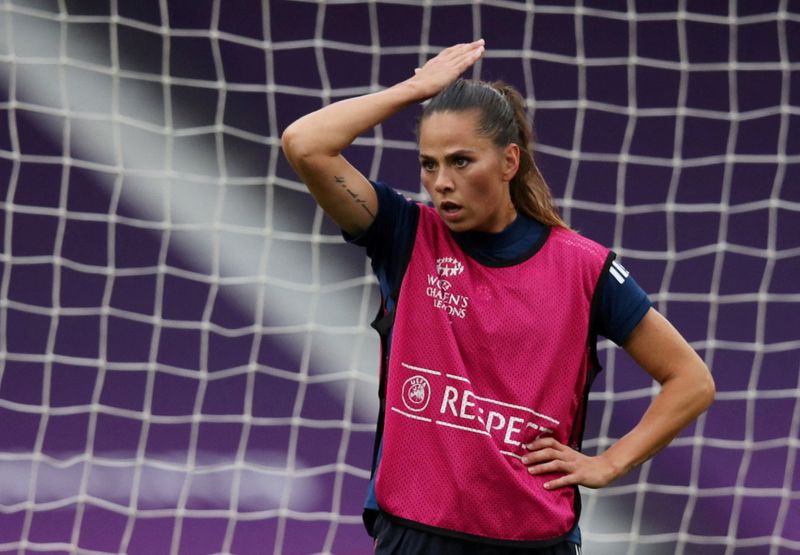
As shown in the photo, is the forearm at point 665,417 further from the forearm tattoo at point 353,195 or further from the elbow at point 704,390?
the forearm tattoo at point 353,195

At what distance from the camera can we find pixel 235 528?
11.9 feet

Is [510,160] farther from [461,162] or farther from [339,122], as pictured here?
[339,122]

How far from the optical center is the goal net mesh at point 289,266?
360 cm

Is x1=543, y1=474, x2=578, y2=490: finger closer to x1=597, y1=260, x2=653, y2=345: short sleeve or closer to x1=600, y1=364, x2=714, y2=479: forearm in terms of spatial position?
x1=600, y1=364, x2=714, y2=479: forearm

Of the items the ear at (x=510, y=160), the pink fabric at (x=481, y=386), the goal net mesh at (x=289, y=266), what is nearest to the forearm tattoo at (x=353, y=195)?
the pink fabric at (x=481, y=386)

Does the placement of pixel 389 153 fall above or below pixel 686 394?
above

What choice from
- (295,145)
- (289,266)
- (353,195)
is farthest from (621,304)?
(289,266)

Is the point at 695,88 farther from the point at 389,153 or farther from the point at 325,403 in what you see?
the point at 325,403

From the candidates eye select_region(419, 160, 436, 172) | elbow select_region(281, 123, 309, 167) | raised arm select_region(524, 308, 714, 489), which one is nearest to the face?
eye select_region(419, 160, 436, 172)

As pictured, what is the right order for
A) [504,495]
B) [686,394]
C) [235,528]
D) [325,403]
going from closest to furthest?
[504,495] < [686,394] < [235,528] < [325,403]

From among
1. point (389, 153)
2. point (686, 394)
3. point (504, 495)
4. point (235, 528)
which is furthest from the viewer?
point (389, 153)

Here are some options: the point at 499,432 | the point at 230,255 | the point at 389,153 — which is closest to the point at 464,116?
the point at 499,432

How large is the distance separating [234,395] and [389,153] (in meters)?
0.95

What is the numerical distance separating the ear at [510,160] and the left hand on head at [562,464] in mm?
397
